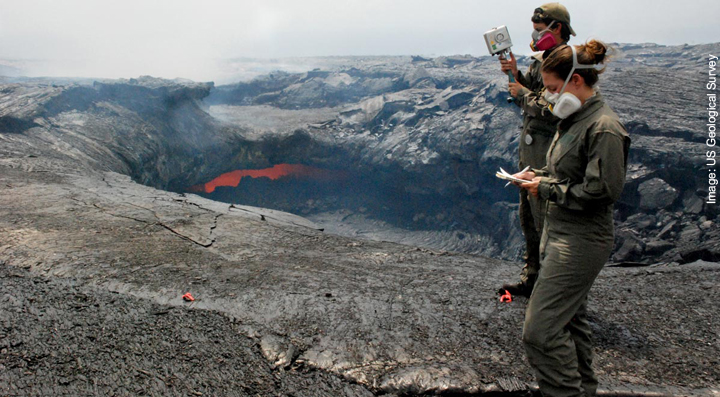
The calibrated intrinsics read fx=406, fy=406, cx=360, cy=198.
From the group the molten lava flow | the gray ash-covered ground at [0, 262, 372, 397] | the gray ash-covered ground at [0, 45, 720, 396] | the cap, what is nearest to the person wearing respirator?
the cap

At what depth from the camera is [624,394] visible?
2.40 m

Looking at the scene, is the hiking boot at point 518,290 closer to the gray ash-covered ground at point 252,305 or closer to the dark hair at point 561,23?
the gray ash-covered ground at point 252,305

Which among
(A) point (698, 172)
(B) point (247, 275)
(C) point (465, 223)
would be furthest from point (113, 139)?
(A) point (698, 172)

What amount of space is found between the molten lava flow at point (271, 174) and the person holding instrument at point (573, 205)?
1797 cm

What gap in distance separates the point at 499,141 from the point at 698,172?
6.47 m

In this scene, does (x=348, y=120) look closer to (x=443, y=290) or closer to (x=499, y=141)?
(x=499, y=141)

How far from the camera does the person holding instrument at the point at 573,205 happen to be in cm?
195

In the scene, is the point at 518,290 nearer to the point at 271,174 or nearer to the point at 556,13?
the point at 556,13

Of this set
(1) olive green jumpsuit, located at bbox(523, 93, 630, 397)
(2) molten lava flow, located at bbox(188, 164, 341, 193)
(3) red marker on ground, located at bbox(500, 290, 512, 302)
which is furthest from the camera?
(2) molten lava flow, located at bbox(188, 164, 341, 193)

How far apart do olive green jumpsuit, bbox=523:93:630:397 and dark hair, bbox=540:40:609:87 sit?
13 centimetres

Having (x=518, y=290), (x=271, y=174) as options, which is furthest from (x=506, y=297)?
(x=271, y=174)

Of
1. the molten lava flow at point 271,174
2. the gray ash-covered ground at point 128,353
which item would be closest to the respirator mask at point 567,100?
the gray ash-covered ground at point 128,353

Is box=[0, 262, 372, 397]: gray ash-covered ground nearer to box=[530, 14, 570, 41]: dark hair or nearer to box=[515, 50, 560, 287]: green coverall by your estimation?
box=[515, 50, 560, 287]: green coverall

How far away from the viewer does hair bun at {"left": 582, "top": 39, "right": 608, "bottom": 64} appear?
1983mm
